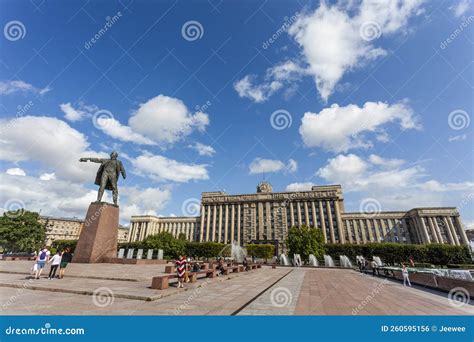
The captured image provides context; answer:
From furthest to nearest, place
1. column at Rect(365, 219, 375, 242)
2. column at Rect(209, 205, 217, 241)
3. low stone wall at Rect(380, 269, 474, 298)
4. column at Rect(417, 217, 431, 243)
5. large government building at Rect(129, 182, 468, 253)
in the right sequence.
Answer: column at Rect(209, 205, 217, 241), column at Rect(365, 219, 375, 242), large government building at Rect(129, 182, 468, 253), column at Rect(417, 217, 431, 243), low stone wall at Rect(380, 269, 474, 298)

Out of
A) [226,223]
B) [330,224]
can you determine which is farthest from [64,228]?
[330,224]

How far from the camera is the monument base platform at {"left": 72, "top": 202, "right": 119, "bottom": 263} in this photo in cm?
1608

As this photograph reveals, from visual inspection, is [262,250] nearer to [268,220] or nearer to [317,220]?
[268,220]

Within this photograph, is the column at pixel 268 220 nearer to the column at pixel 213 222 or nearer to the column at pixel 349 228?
the column at pixel 213 222

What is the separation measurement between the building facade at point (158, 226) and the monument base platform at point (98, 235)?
316 feet

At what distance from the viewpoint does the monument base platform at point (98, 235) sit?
633 inches

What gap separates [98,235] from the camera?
16594 mm

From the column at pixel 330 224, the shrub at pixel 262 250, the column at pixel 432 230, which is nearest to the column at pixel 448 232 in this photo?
the column at pixel 432 230

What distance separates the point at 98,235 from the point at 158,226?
107 meters

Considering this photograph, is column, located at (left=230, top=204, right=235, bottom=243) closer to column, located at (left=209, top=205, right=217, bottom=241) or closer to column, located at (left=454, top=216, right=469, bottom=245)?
column, located at (left=209, top=205, right=217, bottom=241)

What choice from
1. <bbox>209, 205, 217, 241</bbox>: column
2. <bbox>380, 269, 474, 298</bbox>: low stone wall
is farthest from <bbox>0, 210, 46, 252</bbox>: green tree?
<bbox>380, 269, 474, 298</bbox>: low stone wall

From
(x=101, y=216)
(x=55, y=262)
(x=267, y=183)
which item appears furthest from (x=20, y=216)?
(x=267, y=183)

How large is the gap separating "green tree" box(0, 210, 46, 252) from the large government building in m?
61.3
